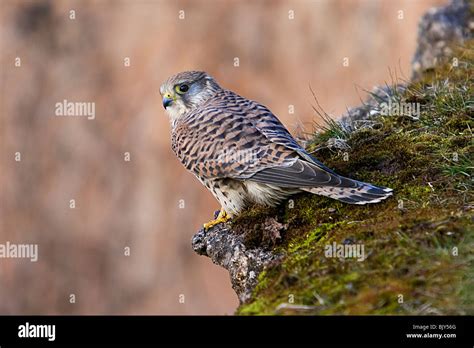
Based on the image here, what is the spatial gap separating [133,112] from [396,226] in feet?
30.1

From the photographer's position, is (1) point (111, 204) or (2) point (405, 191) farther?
(1) point (111, 204)

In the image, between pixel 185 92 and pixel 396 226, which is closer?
pixel 396 226

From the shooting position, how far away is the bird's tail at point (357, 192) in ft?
14.1

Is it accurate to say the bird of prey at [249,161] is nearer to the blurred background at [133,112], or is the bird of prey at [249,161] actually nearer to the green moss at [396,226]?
the green moss at [396,226]

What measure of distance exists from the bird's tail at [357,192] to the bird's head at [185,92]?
6.25ft

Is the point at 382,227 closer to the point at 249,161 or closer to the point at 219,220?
the point at 249,161

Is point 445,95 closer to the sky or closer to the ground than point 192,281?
closer to the sky

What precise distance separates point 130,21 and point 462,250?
10.4m

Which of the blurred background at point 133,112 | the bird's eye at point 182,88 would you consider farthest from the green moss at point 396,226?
the blurred background at point 133,112

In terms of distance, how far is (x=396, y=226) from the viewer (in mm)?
3727

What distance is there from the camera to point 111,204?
12391 millimetres

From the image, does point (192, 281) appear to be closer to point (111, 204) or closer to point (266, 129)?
point (111, 204)

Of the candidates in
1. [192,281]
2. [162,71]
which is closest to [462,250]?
[192,281]

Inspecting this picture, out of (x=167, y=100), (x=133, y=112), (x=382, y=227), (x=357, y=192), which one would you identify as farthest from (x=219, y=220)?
(x=133, y=112)
